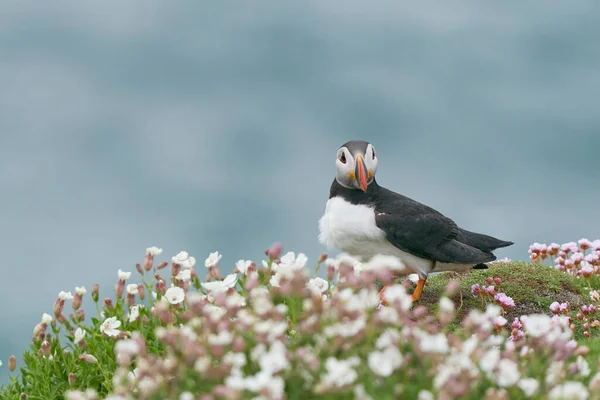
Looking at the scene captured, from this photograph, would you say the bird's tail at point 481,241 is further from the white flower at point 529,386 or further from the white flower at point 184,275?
the white flower at point 529,386

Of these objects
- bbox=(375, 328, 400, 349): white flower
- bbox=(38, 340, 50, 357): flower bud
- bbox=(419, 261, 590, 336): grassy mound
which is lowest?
bbox=(375, 328, 400, 349): white flower

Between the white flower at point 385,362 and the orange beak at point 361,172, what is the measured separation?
5644mm

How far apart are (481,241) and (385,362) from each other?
285 inches

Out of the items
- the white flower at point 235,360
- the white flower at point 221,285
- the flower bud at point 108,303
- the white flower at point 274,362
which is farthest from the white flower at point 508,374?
the flower bud at point 108,303

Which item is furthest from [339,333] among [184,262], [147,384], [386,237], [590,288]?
[590,288]

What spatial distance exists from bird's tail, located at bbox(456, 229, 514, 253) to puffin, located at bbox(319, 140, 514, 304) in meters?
0.21

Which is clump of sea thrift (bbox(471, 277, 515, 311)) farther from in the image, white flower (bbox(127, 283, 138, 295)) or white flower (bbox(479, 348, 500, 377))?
white flower (bbox(479, 348, 500, 377))

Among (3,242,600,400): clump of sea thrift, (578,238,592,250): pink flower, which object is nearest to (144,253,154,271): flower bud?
(3,242,600,400): clump of sea thrift

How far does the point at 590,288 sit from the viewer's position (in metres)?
11.9

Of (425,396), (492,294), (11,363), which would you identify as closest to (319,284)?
(425,396)

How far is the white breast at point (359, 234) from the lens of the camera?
376 inches

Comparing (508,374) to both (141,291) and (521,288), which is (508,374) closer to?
(141,291)

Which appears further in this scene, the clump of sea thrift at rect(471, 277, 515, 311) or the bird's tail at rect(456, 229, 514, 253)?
the bird's tail at rect(456, 229, 514, 253)

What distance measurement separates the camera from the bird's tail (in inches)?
412
